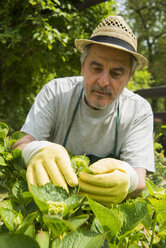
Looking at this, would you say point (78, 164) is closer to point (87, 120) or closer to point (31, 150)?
point (31, 150)

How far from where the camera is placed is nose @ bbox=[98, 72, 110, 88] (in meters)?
1.58

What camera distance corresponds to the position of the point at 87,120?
1902mm

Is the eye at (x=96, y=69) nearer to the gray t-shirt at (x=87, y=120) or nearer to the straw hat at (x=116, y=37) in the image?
the straw hat at (x=116, y=37)

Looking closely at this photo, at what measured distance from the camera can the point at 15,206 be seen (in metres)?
0.68

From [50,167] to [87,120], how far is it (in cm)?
106

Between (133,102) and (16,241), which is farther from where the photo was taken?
(133,102)

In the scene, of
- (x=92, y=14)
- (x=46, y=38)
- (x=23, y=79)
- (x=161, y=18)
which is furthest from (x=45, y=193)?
(x=161, y=18)

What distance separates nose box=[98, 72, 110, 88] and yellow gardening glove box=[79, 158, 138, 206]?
0.73m

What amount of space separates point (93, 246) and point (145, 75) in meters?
4.61

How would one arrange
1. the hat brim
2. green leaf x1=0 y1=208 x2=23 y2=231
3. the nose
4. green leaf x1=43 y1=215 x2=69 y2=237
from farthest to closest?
the nose
the hat brim
green leaf x1=0 y1=208 x2=23 y2=231
green leaf x1=43 y1=215 x2=69 y2=237

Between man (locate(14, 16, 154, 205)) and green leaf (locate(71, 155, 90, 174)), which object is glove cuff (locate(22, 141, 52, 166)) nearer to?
man (locate(14, 16, 154, 205))

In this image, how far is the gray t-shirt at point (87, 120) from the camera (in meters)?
1.79

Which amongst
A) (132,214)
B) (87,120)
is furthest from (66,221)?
(87,120)

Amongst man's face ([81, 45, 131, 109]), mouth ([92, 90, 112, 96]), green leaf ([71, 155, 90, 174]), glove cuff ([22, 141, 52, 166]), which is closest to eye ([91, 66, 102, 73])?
man's face ([81, 45, 131, 109])
